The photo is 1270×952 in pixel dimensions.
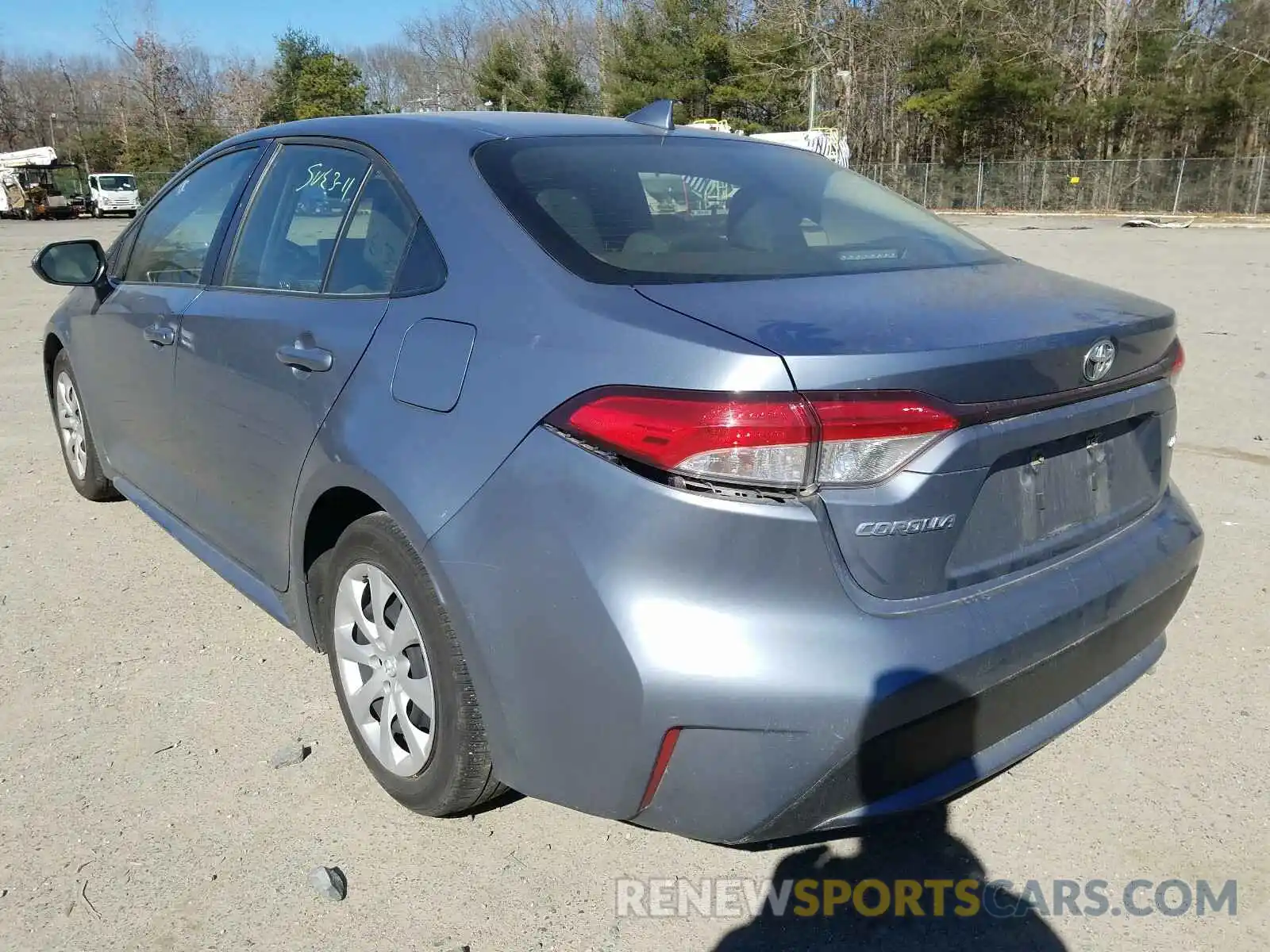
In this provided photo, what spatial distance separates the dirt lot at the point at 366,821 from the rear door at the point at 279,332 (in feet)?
1.65

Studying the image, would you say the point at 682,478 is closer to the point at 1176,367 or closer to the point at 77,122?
the point at 1176,367

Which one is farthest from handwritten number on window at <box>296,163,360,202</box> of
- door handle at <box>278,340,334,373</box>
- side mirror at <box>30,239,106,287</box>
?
side mirror at <box>30,239,106,287</box>

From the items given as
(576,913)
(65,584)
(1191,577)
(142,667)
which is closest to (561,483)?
(576,913)

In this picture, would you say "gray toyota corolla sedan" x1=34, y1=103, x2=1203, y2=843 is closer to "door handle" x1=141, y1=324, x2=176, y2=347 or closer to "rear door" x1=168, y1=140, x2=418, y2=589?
"rear door" x1=168, y1=140, x2=418, y2=589

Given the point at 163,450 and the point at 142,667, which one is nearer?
the point at 142,667

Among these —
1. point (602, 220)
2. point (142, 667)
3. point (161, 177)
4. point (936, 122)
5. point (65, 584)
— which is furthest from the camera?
point (161, 177)

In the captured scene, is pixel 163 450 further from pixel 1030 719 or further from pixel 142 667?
pixel 1030 719

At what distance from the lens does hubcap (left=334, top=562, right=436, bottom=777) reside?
238 centimetres

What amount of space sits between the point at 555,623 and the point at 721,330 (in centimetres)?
64

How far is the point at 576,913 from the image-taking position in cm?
226

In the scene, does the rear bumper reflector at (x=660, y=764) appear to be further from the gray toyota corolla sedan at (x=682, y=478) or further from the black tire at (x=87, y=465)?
the black tire at (x=87, y=465)

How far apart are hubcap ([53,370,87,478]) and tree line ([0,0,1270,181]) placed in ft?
113

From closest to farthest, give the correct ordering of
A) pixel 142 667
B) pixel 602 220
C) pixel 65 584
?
pixel 602 220 → pixel 142 667 → pixel 65 584

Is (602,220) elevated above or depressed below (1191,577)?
above
